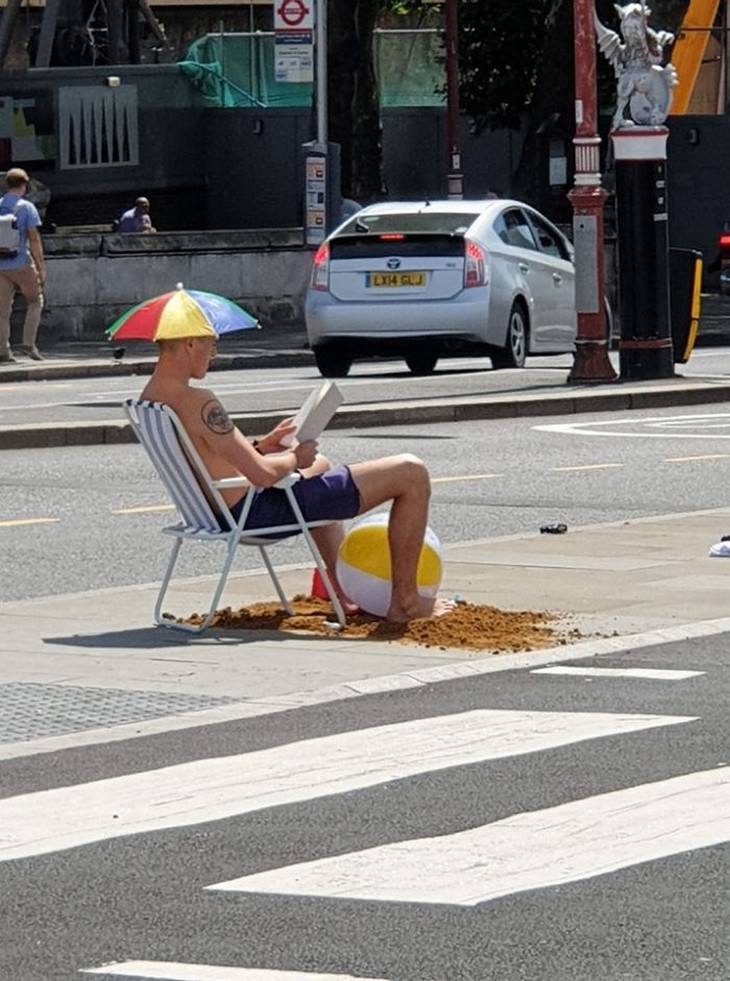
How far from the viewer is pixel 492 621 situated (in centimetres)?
1054

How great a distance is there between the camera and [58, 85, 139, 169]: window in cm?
4409

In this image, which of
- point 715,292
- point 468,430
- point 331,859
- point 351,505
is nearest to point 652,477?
point 468,430

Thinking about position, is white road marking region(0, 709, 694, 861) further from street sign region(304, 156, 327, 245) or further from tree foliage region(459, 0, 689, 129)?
tree foliage region(459, 0, 689, 129)

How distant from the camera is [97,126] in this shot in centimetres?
4509

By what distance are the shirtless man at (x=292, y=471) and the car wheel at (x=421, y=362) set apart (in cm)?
1602

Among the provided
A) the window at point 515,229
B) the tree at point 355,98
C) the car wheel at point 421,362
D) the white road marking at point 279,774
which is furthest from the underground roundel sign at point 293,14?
the white road marking at point 279,774

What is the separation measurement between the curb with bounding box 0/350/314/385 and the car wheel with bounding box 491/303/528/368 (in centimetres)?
421

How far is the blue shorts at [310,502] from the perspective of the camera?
1062 centimetres

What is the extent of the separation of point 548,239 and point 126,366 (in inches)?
183

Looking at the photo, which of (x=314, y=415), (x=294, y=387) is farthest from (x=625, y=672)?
(x=294, y=387)

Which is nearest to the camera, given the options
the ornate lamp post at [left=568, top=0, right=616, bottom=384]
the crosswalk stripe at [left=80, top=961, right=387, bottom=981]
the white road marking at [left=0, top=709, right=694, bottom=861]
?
the crosswalk stripe at [left=80, top=961, right=387, bottom=981]

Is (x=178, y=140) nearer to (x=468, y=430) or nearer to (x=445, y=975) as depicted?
(x=468, y=430)

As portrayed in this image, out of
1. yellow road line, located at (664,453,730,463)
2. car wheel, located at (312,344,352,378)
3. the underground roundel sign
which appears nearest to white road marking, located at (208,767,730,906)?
yellow road line, located at (664,453,730,463)

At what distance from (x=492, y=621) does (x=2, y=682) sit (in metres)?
2.01
